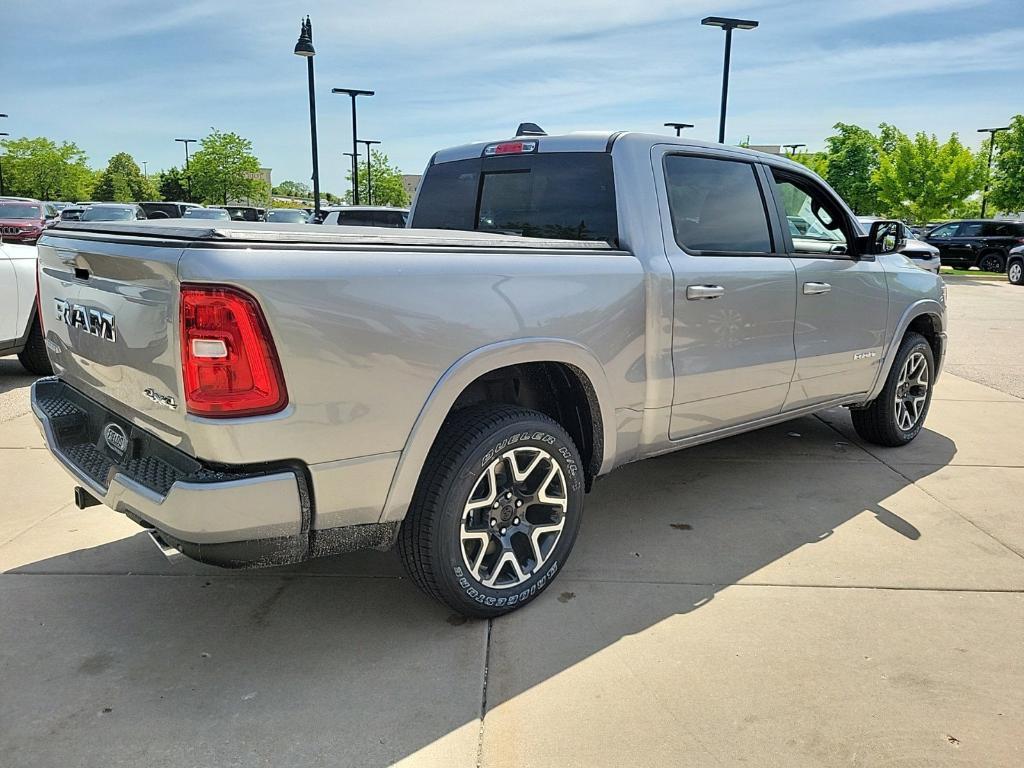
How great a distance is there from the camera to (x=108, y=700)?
260 centimetres

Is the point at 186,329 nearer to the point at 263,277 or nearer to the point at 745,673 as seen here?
the point at 263,277

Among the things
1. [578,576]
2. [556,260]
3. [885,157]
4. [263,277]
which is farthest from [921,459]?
[885,157]

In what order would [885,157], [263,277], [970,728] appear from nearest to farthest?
[263,277], [970,728], [885,157]

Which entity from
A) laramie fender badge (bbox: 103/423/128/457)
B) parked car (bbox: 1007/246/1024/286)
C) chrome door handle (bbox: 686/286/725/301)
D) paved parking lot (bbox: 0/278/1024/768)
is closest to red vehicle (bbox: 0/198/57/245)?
paved parking lot (bbox: 0/278/1024/768)

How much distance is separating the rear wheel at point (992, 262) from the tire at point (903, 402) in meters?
22.8

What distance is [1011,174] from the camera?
3369 cm

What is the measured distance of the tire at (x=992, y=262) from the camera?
24.7 m

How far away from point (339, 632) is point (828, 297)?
3.03 meters

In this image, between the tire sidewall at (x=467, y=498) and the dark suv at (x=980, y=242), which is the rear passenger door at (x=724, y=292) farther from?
the dark suv at (x=980, y=242)

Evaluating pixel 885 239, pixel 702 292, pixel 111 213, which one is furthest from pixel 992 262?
pixel 702 292

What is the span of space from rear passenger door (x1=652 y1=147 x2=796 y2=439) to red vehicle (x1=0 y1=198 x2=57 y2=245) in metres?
19.7

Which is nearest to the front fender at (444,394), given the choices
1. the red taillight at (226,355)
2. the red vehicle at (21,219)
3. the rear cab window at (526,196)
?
the red taillight at (226,355)

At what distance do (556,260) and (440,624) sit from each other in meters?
1.44

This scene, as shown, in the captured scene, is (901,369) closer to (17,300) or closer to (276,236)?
(276,236)
